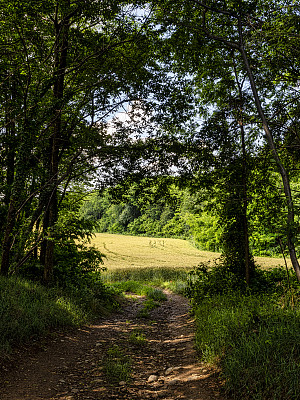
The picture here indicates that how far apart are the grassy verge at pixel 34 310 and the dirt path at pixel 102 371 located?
348 mm

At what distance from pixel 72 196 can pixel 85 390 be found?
798 centimetres

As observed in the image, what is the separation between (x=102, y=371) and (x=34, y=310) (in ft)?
7.57

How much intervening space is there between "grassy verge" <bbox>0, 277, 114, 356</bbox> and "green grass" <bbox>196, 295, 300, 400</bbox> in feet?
11.4

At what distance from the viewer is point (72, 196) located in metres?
10.9

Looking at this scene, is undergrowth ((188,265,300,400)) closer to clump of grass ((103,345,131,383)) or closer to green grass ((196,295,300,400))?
green grass ((196,295,300,400))

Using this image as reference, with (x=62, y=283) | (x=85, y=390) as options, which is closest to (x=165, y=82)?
(x=62, y=283)

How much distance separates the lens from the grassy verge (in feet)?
16.6

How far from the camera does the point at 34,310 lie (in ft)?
19.3

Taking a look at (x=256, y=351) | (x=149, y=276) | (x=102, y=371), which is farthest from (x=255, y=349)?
(x=149, y=276)

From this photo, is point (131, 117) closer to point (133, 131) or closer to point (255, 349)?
point (133, 131)

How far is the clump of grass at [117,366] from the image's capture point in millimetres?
4289

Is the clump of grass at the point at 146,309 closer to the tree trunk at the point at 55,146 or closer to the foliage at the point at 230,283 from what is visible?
the foliage at the point at 230,283

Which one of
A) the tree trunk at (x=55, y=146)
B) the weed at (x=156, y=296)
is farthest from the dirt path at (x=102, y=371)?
the weed at (x=156, y=296)

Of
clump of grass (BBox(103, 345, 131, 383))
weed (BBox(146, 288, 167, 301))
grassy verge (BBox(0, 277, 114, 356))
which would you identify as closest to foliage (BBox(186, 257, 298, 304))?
grassy verge (BBox(0, 277, 114, 356))
